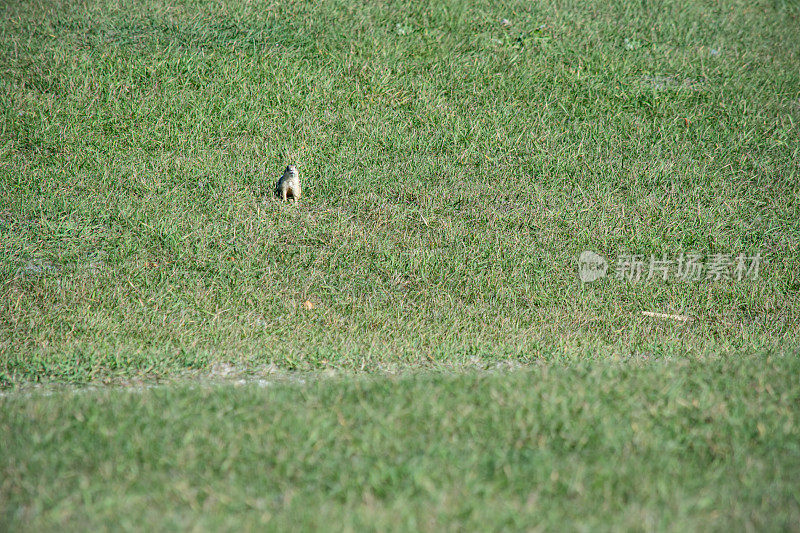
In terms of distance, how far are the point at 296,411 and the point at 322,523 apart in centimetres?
67

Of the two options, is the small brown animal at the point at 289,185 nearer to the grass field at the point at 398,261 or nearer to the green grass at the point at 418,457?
the grass field at the point at 398,261

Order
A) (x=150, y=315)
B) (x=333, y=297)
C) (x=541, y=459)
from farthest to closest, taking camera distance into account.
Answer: (x=333, y=297) < (x=150, y=315) < (x=541, y=459)

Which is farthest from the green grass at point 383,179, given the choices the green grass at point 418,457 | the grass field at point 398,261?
the green grass at point 418,457

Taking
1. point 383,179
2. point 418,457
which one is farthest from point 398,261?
point 418,457

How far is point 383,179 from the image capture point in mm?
5297

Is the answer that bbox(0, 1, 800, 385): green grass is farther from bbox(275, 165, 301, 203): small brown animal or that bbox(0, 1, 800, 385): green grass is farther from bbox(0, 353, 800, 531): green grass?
bbox(0, 353, 800, 531): green grass

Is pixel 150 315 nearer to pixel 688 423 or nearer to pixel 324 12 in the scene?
pixel 688 423

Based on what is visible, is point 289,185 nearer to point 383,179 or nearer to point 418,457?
point 383,179

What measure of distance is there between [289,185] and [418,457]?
9.78ft

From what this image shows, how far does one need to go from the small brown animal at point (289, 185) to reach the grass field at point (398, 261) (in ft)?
0.39

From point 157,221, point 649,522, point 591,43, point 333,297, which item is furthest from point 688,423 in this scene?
point 591,43

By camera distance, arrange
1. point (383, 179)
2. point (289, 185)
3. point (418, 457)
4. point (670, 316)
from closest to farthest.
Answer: point (418, 457) < point (670, 316) < point (289, 185) < point (383, 179)

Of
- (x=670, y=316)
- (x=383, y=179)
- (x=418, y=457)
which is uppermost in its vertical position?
(x=418, y=457)

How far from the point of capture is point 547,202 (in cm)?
519
